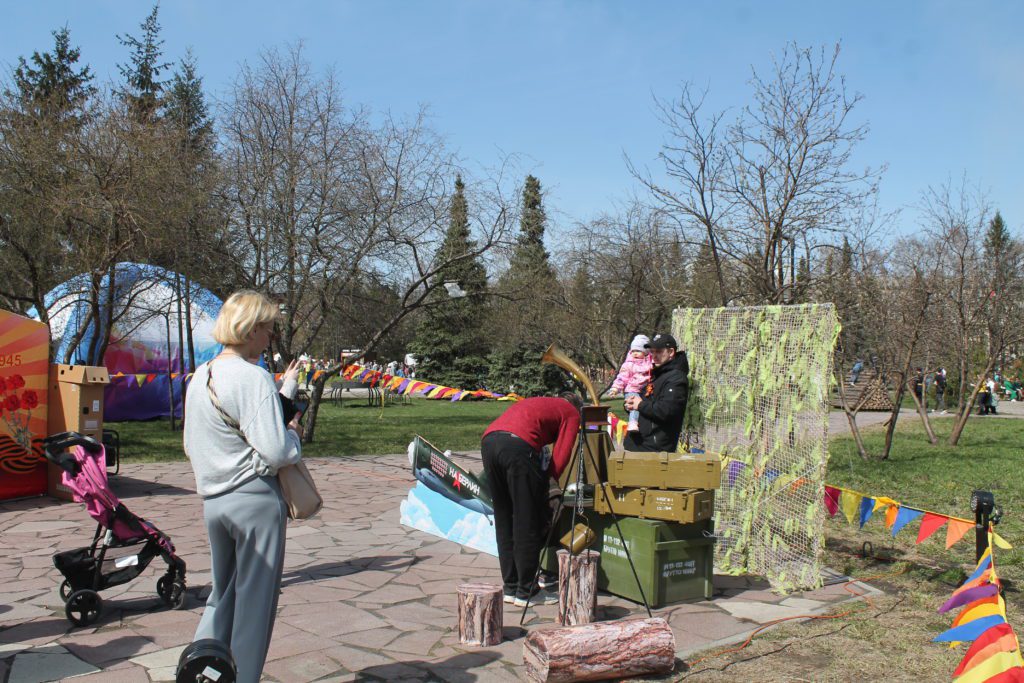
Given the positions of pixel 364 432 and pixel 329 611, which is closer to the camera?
pixel 329 611

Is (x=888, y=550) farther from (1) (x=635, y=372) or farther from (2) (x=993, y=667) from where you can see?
(2) (x=993, y=667)

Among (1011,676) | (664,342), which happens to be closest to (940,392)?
(664,342)

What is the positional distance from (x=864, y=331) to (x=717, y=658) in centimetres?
1180

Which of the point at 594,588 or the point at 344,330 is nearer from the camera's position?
the point at 594,588

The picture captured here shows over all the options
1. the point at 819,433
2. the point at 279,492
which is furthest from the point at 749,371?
the point at 279,492

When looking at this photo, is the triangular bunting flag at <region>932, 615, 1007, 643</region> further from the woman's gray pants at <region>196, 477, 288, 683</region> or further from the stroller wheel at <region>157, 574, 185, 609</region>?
the stroller wheel at <region>157, 574, 185, 609</region>

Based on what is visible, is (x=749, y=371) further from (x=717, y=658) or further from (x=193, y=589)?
(x=193, y=589)

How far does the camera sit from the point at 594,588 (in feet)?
17.4

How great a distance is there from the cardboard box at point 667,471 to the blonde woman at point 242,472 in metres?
2.98

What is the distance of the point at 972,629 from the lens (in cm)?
419

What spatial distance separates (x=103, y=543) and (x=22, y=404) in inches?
185

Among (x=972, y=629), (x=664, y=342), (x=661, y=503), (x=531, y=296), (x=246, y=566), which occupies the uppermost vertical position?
(x=531, y=296)

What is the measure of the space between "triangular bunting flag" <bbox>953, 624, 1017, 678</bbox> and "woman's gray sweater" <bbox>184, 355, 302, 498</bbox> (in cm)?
317

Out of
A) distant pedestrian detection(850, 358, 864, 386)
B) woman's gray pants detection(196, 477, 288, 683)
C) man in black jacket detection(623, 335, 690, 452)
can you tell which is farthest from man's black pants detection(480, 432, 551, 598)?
distant pedestrian detection(850, 358, 864, 386)
